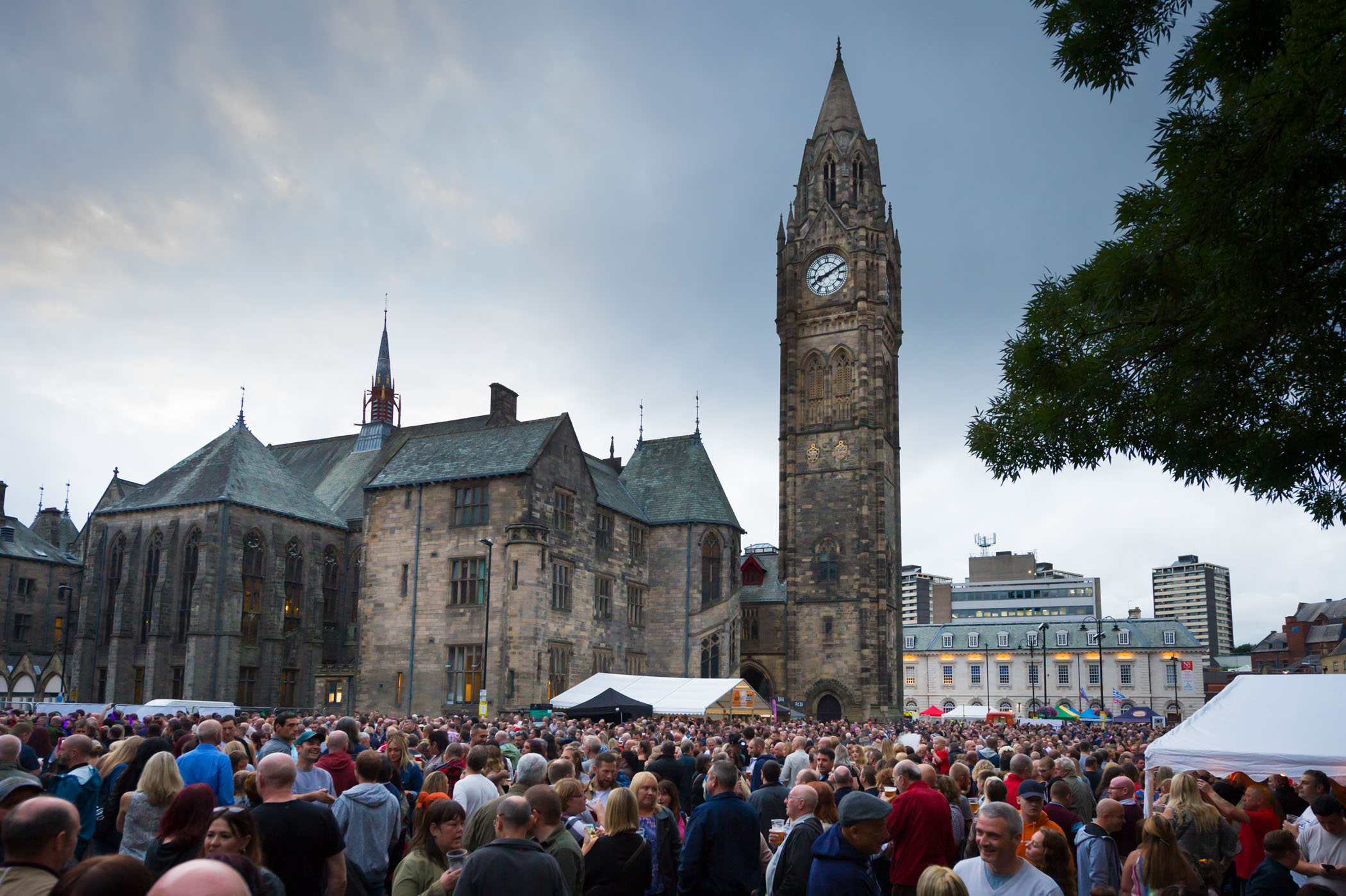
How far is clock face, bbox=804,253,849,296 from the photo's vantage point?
6031 centimetres

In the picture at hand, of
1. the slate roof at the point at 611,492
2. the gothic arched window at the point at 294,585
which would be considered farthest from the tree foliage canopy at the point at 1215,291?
the gothic arched window at the point at 294,585

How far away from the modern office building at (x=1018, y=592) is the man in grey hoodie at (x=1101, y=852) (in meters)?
115

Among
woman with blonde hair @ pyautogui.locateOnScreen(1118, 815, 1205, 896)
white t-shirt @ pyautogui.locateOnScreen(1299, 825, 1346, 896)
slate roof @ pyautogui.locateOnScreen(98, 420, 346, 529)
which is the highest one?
slate roof @ pyautogui.locateOnScreen(98, 420, 346, 529)

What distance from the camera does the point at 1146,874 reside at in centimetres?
694

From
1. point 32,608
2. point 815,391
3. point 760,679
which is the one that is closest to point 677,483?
point 815,391

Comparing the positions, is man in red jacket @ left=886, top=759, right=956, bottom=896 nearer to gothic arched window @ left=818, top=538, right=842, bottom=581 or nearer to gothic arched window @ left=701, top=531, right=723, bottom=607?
gothic arched window @ left=701, top=531, right=723, bottom=607

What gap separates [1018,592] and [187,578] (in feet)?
358

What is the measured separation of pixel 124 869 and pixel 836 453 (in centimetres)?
5602

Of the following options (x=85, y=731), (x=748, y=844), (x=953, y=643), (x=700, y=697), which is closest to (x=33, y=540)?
(x=700, y=697)

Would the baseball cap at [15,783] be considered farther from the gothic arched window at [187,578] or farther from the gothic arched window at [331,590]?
the gothic arched window at [331,590]

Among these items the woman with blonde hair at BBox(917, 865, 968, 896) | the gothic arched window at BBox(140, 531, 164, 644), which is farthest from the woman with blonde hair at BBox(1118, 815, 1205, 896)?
the gothic arched window at BBox(140, 531, 164, 644)

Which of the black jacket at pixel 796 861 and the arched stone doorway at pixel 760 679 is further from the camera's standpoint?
the arched stone doorway at pixel 760 679

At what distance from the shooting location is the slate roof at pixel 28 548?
5481 centimetres

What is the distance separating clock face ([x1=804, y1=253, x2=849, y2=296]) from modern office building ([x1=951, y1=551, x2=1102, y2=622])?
70012 mm
